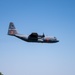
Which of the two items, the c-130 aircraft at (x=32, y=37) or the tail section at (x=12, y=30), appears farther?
the tail section at (x=12, y=30)

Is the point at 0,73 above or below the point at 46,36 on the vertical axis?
below

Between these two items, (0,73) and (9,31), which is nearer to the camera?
(9,31)

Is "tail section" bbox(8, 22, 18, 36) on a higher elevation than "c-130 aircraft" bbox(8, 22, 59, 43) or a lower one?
higher

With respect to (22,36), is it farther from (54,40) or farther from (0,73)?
(0,73)

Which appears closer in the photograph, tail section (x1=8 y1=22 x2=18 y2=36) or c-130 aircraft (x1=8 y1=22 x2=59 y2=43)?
c-130 aircraft (x1=8 y1=22 x2=59 y2=43)

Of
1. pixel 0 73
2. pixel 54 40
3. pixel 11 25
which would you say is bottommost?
pixel 0 73

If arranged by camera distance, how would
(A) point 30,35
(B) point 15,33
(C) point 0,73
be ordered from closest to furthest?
(A) point 30,35, (B) point 15,33, (C) point 0,73

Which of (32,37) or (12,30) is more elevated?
(12,30)

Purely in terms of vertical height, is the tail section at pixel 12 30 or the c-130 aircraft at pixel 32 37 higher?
the tail section at pixel 12 30

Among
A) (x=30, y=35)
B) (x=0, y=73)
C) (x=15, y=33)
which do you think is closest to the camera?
(x=30, y=35)

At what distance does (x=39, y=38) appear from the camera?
86.7 meters

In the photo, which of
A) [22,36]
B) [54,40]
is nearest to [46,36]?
[54,40]

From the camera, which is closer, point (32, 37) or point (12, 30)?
point (32, 37)

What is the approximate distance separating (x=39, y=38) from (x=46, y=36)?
462 centimetres
